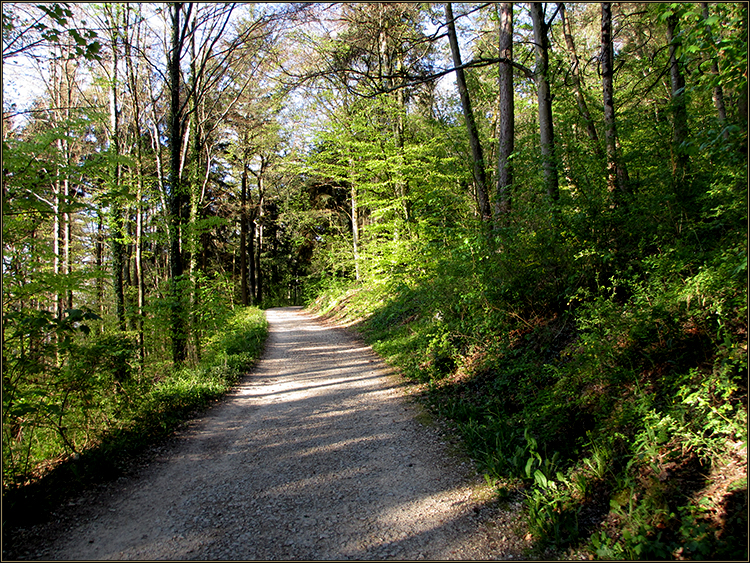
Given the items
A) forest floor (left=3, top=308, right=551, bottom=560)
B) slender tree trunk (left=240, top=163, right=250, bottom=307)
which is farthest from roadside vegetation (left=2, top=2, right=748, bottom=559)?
slender tree trunk (left=240, top=163, right=250, bottom=307)

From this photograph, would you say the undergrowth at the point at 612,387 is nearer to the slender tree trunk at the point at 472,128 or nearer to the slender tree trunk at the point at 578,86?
the slender tree trunk at the point at 472,128

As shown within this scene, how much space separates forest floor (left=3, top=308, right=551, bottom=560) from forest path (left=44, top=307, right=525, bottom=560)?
0.01 m

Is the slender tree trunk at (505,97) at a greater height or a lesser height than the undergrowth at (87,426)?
greater

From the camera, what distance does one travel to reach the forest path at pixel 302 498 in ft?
10.4

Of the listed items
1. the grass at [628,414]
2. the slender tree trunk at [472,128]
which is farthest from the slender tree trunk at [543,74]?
the grass at [628,414]

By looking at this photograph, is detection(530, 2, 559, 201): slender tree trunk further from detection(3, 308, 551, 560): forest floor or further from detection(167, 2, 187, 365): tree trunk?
detection(167, 2, 187, 365): tree trunk

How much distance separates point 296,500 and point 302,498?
61 mm

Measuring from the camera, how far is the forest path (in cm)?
316

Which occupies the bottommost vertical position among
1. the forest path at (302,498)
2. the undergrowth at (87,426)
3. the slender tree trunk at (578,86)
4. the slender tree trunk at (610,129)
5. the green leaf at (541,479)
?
the forest path at (302,498)

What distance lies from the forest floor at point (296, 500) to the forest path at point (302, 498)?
0.04ft

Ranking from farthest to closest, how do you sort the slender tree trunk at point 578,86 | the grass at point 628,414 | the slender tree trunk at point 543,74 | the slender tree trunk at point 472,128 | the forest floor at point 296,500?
1. the slender tree trunk at point 472,128
2. the slender tree trunk at point 578,86
3. the slender tree trunk at point 543,74
4. the forest floor at point 296,500
5. the grass at point 628,414

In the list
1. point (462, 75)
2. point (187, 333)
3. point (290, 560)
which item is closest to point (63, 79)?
point (187, 333)

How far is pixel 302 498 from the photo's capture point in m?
3.91

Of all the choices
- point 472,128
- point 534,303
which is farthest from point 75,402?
point 472,128
